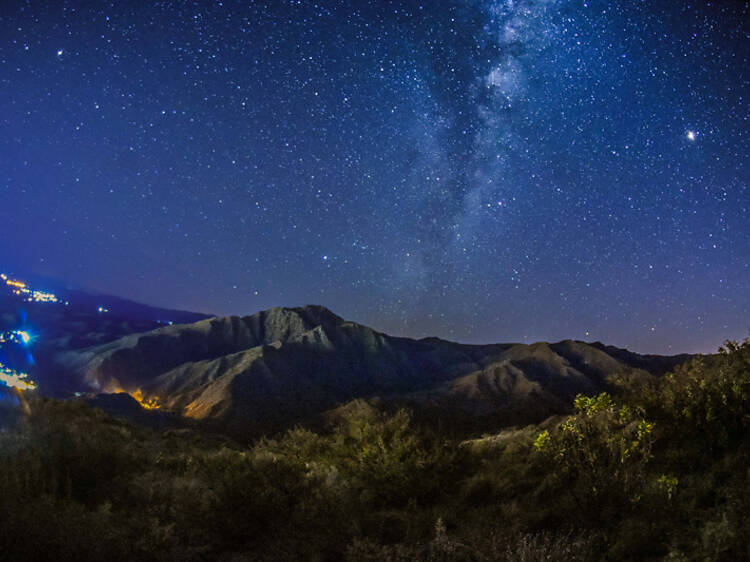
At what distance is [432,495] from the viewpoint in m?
6.75

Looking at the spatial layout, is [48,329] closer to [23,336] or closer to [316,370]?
[23,336]

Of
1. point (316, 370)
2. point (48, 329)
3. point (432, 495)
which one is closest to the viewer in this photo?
point (432, 495)

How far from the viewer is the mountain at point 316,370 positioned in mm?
68062

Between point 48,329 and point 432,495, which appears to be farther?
point 48,329

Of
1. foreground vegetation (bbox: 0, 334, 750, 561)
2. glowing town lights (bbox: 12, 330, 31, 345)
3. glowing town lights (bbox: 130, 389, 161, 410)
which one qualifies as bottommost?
glowing town lights (bbox: 130, 389, 161, 410)

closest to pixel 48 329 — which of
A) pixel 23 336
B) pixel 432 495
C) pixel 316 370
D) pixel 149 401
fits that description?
pixel 23 336

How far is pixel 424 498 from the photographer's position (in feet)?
21.9

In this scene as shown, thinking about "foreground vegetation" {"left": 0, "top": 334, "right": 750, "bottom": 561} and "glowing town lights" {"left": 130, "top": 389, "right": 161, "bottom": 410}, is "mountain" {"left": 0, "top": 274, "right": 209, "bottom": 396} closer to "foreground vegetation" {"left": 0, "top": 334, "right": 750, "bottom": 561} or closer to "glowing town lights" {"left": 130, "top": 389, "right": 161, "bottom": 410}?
"glowing town lights" {"left": 130, "top": 389, "right": 161, "bottom": 410}

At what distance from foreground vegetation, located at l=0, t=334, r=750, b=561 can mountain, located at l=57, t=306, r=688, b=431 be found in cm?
5202

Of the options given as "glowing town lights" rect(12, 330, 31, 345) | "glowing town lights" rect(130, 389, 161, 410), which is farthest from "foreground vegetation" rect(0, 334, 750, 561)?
"glowing town lights" rect(12, 330, 31, 345)

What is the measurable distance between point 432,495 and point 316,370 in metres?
86.6

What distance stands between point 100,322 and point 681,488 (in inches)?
6647

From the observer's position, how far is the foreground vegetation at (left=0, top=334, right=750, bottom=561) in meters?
3.95

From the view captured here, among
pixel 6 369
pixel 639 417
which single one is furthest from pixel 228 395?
pixel 639 417
